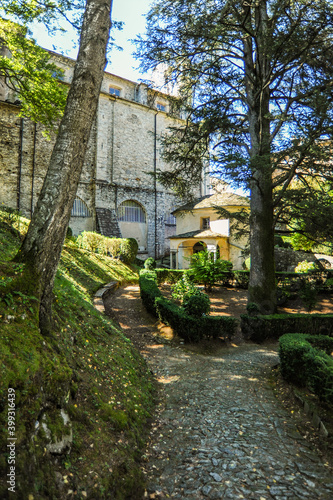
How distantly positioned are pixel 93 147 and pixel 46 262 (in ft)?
77.5

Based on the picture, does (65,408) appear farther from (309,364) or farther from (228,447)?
(309,364)

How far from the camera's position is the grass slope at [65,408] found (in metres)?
1.98

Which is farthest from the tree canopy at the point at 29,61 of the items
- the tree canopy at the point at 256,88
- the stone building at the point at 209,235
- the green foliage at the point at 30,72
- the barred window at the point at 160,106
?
the barred window at the point at 160,106

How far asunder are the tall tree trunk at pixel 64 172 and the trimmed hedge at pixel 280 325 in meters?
6.85

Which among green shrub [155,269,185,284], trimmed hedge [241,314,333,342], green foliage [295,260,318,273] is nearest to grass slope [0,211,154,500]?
trimmed hedge [241,314,333,342]

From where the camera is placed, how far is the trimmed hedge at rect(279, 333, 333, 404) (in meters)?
3.97

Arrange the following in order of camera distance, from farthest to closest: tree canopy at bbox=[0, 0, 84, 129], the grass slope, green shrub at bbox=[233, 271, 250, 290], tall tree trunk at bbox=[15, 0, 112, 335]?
green shrub at bbox=[233, 271, 250, 290]
tree canopy at bbox=[0, 0, 84, 129]
tall tree trunk at bbox=[15, 0, 112, 335]
the grass slope

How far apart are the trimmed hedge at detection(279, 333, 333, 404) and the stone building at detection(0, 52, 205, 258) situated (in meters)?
18.0

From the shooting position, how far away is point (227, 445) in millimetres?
3357

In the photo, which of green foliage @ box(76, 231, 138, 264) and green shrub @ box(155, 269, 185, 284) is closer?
green shrub @ box(155, 269, 185, 284)

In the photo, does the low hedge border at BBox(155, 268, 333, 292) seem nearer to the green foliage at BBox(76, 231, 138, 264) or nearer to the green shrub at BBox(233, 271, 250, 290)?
the green shrub at BBox(233, 271, 250, 290)

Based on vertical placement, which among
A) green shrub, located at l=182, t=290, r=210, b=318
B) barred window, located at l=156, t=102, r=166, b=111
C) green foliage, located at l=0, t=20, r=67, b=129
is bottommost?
green shrub, located at l=182, t=290, r=210, b=318

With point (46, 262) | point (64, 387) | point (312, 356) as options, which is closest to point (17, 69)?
point (46, 262)

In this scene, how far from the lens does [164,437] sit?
362cm
